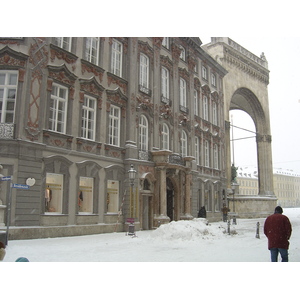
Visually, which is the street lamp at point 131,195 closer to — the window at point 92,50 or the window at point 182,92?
the window at point 92,50

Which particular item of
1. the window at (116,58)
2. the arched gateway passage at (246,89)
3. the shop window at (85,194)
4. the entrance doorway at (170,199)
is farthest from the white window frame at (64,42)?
the arched gateway passage at (246,89)

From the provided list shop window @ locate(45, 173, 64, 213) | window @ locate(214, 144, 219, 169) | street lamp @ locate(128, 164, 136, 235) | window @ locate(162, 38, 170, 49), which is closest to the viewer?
shop window @ locate(45, 173, 64, 213)

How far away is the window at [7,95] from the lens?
11953mm

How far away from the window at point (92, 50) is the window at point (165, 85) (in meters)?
5.28

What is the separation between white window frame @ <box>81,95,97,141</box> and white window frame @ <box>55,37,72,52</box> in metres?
2.10

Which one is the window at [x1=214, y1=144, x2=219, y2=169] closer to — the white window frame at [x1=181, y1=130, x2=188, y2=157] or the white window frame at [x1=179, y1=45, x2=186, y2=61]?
the white window frame at [x1=181, y1=130, x2=188, y2=157]

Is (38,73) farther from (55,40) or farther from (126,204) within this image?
(126,204)

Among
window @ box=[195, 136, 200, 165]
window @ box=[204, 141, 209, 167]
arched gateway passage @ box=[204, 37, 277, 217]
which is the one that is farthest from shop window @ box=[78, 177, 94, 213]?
arched gateway passage @ box=[204, 37, 277, 217]

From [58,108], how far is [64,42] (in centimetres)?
270

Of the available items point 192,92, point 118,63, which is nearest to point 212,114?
point 192,92

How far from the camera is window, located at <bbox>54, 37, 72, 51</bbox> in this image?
14062 millimetres

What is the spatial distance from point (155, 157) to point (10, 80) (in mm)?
8517

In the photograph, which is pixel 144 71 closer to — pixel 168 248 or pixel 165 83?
pixel 165 83

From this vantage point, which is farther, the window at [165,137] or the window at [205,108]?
the window at [205,108]
